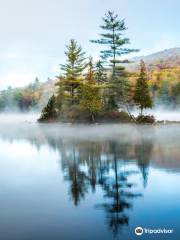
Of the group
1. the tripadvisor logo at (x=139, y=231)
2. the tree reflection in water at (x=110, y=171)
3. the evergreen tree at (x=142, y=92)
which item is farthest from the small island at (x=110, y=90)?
the tripadvisor logo at (x=139, y=231)

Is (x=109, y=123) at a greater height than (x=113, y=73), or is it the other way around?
(x=113, y=73)

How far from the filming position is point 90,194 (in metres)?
12.7

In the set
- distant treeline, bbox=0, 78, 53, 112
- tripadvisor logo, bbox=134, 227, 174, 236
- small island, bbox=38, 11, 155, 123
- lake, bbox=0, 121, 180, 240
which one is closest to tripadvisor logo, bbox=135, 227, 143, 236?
tripadvisor logo, bbox=134, 227, 174, 236

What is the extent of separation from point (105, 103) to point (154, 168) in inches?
1460

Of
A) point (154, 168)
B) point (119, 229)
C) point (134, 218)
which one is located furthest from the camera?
point (154, 168)

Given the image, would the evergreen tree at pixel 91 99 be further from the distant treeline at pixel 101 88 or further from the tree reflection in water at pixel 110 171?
the tree reflection in water at pixel 110 171

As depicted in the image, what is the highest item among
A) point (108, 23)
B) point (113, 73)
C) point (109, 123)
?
point (108, 23)

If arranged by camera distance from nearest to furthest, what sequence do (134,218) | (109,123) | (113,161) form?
1. (134,218)
2. (113,161)
3. (109,123)

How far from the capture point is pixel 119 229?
954cm

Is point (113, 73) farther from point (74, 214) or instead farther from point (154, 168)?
point (74, 214)

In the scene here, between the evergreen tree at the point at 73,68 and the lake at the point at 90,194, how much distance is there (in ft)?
119

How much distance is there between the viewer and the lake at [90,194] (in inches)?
378

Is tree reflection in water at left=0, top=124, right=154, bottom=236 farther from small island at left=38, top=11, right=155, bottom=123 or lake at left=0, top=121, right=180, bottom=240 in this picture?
small island at left=38, top=11, right=155, bottom=123

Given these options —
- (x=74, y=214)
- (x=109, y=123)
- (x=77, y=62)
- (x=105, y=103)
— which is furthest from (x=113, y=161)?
(x=77, y=62)
